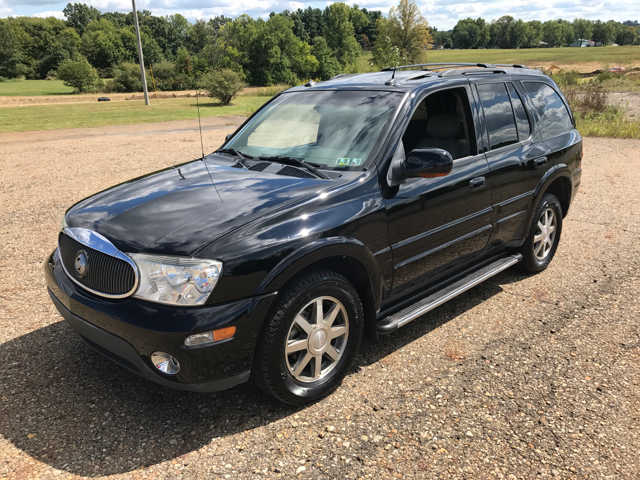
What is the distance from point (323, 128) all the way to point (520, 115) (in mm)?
2013

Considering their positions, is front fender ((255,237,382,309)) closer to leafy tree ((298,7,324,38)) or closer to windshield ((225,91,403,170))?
windshield ((225,91,403,170))

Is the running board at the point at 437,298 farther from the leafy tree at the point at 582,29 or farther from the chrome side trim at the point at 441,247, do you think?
the leafy tree at the point at 582,29

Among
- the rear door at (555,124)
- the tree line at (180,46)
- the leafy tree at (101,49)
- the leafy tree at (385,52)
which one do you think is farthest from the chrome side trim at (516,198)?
the leafy tree at (101,49)

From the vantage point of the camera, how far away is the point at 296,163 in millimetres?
3672

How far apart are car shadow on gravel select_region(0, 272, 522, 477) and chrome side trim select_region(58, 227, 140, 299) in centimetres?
80

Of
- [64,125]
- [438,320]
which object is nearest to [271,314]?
[438,320]

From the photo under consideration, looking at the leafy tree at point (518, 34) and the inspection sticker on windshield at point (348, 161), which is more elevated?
the leafy tree at point (518, 34)

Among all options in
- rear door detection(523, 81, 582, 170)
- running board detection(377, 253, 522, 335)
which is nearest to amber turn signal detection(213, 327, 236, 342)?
running board detection(377, 253, 522, 335)

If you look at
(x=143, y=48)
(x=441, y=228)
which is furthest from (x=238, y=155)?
(x=143, y=48)

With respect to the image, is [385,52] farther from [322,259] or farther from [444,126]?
[322,259]

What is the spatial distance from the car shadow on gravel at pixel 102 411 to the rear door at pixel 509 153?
165cm

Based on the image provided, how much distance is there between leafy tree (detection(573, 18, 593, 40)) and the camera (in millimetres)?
166250

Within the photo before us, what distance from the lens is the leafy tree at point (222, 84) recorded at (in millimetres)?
29906

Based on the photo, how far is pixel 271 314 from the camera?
9.24ft
